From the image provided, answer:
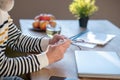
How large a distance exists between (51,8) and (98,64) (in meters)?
2.14

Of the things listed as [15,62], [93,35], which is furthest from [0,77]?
[93,35]

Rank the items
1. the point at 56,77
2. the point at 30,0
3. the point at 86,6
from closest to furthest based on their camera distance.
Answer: the point at 56,77
the point at 86,6
the point at 30,0

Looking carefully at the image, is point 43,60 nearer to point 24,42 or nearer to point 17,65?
point 17,65

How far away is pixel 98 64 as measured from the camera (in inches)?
42.2

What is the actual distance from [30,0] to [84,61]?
210cm

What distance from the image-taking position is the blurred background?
310 centimetres

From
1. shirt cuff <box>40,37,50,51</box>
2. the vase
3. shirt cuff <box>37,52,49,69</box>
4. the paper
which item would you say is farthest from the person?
the vase

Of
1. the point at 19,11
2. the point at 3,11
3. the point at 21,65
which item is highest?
the point at 3,11

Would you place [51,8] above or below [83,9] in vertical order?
below

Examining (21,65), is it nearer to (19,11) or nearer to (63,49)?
(63,49)

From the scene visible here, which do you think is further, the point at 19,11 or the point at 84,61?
the point at 19,11

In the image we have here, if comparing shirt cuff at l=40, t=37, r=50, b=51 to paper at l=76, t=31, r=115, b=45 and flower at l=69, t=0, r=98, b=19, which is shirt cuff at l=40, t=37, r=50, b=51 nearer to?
paper at l=76, t=31, r=115, b=45

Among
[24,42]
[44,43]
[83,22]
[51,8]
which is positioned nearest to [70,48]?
[44,43]

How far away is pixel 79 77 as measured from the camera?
38.7 inches
